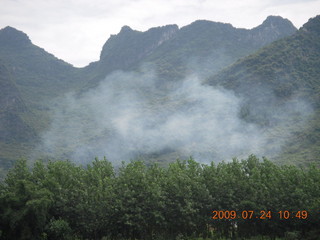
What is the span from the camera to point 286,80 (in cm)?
10050

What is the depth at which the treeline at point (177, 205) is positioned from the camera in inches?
1160

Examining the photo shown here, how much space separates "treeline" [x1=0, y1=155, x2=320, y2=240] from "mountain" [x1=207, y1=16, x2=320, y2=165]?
4060 centimetres

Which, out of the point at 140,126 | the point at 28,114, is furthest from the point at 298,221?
the point at 28,114

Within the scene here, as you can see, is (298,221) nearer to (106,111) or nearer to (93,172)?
(93,172)
